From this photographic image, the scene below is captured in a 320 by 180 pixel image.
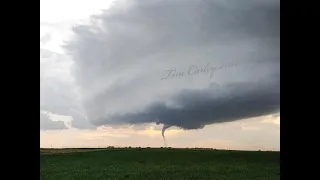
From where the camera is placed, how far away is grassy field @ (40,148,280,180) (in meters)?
5.47

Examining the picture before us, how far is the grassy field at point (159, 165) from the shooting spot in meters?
5.47

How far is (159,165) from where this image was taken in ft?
19.0
